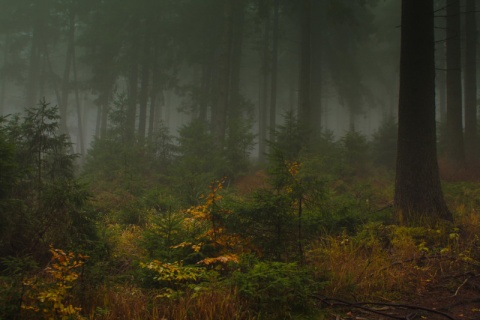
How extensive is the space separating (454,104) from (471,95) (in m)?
3.15

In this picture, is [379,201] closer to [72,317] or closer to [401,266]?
[401,266]

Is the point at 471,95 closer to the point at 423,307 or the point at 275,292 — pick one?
the point at 423,307

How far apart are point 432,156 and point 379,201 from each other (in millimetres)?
2996

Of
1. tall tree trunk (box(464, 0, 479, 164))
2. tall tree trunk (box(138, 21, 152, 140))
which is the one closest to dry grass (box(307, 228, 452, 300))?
tall tree trunk (box(464, 0, 479, 164))

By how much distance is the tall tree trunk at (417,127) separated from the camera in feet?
22.6

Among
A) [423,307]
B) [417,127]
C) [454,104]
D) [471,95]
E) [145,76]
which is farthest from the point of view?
[145,76]

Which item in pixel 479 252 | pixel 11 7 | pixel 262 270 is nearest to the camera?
pixel 262 270

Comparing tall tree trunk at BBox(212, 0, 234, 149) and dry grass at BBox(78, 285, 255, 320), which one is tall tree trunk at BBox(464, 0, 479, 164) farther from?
dry grass at BBox(78, 285, 255, 320)

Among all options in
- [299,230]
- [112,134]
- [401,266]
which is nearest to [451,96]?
[401,266]

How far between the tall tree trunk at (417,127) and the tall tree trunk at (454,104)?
683 cm

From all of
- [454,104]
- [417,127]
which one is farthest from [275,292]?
[454,104]

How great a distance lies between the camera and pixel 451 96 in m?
13.4

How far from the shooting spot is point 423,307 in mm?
3809

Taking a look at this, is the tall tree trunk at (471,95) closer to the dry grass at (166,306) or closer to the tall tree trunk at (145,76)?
the dry grass at (166,306)
